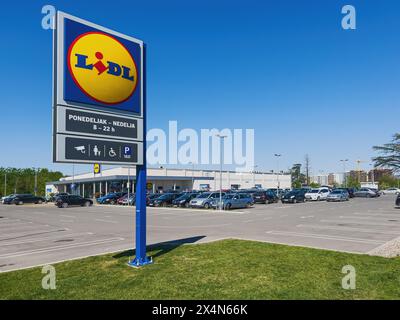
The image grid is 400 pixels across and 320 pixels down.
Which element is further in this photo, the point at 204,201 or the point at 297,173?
the point at 297,173

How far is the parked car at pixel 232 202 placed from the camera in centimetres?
3117

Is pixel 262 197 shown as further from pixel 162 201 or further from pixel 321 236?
pixel 321 236

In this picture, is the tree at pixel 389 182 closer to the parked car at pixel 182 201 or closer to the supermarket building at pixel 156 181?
the supermarket building at pixel 156 181

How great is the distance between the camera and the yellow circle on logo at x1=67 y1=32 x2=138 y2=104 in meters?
7.86

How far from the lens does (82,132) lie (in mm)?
7906

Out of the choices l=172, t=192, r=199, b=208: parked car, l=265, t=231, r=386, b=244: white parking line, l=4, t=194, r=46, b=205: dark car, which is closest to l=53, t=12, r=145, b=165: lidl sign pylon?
l=265, t=231, r=386, b=244: white parking line

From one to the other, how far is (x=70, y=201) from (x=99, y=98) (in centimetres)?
3509

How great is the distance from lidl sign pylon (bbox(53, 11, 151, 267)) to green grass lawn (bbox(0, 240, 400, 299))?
43.0 inches

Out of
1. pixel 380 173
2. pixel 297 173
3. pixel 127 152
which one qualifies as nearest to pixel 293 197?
pixel 127 152

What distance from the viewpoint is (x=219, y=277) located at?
23.2 feet

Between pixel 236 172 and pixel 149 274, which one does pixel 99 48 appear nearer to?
pixel 149 274

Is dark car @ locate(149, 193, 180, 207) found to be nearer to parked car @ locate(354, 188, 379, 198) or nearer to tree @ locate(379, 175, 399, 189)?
parked car @ locate(354, 188, 379, 198)

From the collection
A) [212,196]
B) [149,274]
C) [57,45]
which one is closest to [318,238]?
[149,274]
